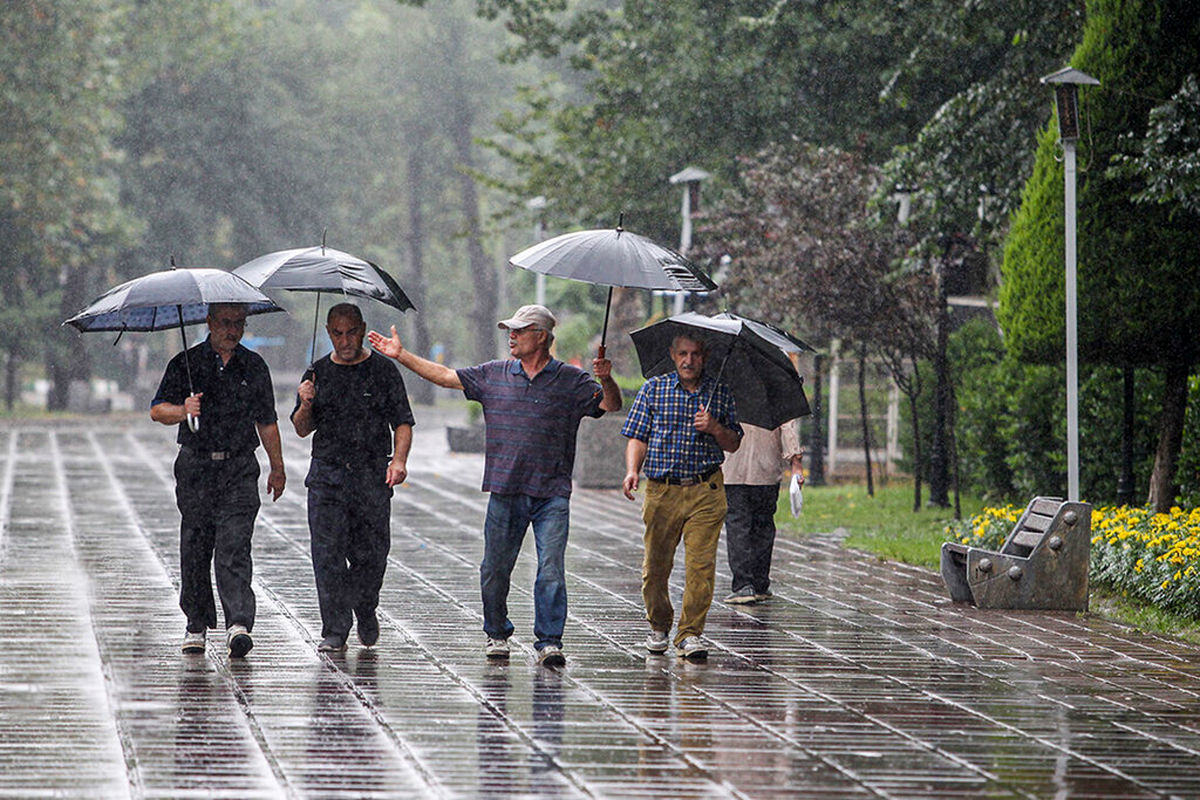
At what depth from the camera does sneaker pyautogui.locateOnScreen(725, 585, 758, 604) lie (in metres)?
11.8

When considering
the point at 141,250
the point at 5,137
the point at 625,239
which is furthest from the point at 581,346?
the point at 625,239

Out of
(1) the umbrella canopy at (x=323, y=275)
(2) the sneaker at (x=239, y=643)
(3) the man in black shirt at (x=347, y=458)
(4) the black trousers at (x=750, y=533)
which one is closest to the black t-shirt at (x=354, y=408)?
(3) the man in black shirt at (x=347, y=458)

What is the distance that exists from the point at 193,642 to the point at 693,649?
2443 mm

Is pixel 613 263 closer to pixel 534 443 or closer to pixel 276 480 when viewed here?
pixel 534 443

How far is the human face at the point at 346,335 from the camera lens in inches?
361

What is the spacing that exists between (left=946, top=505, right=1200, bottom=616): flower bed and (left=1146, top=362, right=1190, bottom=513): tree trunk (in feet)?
1.30

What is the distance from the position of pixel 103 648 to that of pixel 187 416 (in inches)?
50.9

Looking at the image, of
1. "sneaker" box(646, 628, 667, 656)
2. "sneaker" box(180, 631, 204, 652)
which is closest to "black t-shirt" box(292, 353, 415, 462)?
"sneaker" box(180, 631, 204, 652)

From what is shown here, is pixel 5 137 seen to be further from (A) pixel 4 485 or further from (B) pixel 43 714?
(B) pixel 43 714

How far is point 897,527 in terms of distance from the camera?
17297 millimetres

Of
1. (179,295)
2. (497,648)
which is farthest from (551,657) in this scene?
(179,295)

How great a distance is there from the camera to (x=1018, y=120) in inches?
655

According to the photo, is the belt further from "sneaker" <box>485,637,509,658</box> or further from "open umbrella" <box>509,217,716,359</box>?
"sneaker" <box>485,637,509,658</box>

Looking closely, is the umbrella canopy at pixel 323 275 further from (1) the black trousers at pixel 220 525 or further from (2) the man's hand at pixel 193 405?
(1) the black trousers at pixel 220 525
